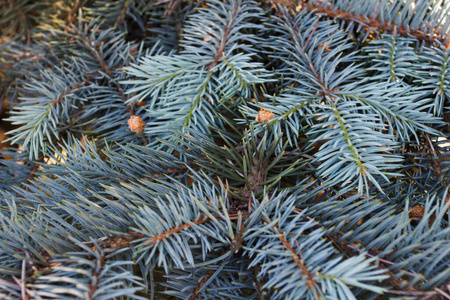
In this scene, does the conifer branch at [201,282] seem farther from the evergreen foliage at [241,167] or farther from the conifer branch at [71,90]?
the conifer branch at [71,90]

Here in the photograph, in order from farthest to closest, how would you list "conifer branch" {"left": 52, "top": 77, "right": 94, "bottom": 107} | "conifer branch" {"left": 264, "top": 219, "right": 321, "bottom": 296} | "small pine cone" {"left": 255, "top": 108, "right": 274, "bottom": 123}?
"conifer branch" {"left": 52, "top": 77, "right": 94, "bottom": 107}, "small pine cone" {"left": 255, "top": 108, "right": 274, "bottom": 123}, "conifer branch" {"left": 264, "top": 219, "right": 321, "bottom": 296}

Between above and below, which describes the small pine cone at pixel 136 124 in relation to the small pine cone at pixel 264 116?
below

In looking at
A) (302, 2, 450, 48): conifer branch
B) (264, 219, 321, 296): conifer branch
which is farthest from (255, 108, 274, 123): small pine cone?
(302, 2, 450, 48): conifer branch

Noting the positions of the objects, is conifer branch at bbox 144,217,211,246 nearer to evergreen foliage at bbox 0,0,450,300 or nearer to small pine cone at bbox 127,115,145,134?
evergreen foliage at bbox 0,0,450,300

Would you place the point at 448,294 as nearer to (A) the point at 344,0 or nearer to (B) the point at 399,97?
(B) the point at 399,97

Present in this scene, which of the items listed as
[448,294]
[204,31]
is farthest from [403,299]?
[204,31]

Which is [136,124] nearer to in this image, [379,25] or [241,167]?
[241,167]

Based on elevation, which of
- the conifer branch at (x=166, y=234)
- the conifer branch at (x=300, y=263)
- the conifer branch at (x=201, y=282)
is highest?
the conifer branch at (x=300, y=263)

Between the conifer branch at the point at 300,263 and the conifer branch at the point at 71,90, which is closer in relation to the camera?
the conifer branch at the point at 300,263

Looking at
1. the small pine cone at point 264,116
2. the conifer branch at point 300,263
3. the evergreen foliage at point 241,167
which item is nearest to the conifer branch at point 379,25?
the evergreen foliage at point 241,167

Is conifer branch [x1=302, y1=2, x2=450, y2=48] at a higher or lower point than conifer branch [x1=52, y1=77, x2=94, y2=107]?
higher
